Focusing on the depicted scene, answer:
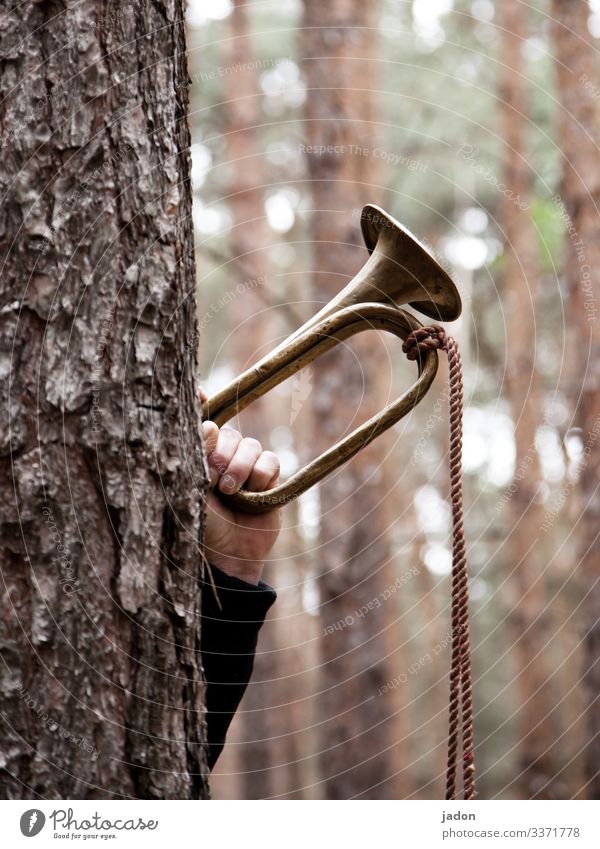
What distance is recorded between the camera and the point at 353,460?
558cm

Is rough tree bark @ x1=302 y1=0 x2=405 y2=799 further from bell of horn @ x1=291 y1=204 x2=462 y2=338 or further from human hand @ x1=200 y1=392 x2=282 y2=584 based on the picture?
human hand @ x1=200 y1=392 x2=282 y2=584

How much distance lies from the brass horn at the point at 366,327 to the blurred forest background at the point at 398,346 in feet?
5.12

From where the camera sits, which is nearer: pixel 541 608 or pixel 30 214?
pixel 30 214

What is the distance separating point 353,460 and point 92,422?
420 centimetres

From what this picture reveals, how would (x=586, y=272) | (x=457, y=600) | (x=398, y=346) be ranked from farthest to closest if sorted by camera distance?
(x=398, y=346) → (x=586, y=272) → (x=457, y=600)

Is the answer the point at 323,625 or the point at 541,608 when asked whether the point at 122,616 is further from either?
the point at 541,608

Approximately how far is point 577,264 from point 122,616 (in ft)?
16.3

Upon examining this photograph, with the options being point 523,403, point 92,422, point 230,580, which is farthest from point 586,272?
point 92,422

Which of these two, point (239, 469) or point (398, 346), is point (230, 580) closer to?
point (239, 469)

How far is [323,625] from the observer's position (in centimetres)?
559

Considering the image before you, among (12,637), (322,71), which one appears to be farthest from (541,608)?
(12,637)

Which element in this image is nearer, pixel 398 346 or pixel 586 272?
pixel 586 272

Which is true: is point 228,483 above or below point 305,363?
below

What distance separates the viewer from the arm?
1795 millimetres
